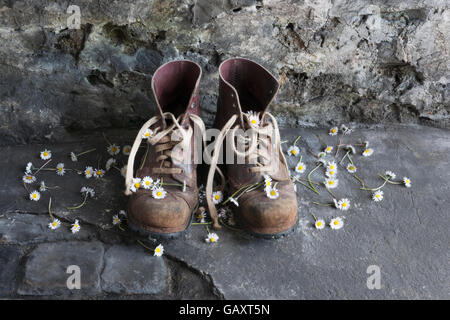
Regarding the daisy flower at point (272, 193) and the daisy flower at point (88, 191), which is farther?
the daisy flower at point (88, 191)

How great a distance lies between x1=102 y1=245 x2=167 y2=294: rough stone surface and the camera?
1604 millimetres

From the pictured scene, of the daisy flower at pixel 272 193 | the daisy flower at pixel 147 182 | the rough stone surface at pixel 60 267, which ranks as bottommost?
the rough stone surface at pixel 60 267

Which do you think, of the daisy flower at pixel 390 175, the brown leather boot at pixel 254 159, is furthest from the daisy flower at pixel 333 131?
the brown leather boot at pixel 254 159

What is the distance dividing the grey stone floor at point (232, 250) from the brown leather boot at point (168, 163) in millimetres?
115

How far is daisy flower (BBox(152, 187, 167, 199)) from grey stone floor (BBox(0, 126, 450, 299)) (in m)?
0.18

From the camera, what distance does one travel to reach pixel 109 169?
2.12 meters

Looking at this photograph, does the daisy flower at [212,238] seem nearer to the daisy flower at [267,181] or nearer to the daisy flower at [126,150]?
the daisy flower at [267,181]

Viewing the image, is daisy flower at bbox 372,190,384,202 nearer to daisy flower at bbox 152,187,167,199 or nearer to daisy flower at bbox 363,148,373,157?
daisy flower at bbox 363,148,373,157

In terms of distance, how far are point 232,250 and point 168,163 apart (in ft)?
1.45

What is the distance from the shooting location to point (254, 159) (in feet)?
6.21

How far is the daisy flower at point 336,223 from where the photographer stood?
187cm

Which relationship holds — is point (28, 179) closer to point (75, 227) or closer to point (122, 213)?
point (75, 227)

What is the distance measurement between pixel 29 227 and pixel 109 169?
0.45 m

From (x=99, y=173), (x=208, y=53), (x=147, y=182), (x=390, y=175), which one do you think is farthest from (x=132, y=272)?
(x=390, y=175)
